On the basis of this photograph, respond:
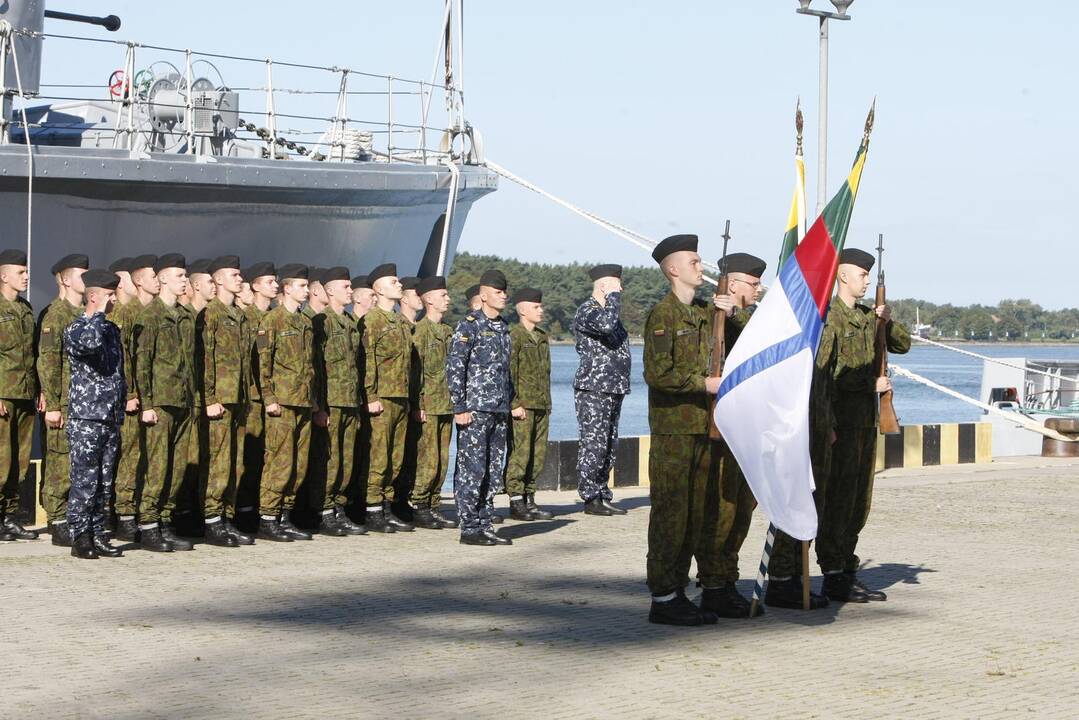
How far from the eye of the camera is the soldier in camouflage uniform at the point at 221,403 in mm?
9703

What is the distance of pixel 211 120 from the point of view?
13258 millimetres


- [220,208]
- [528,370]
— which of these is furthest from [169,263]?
[220,208]

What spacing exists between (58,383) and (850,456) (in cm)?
463

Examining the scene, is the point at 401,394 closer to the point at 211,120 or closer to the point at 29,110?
the point at 211,120

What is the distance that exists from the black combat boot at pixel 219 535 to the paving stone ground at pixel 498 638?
0.17 m

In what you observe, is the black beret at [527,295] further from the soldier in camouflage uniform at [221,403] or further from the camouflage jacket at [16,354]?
the camouflage jacket at [16,354]

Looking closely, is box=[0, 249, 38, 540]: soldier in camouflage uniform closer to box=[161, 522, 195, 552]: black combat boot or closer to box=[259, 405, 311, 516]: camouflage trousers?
box=[161, 522, 195, 552]: black combat boot

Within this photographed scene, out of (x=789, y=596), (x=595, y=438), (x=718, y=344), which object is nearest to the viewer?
(x=718, y=344)

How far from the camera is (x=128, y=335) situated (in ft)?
30.8

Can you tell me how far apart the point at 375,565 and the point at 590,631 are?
7.63ft

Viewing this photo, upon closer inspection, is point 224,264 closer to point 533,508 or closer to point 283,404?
point 283,404

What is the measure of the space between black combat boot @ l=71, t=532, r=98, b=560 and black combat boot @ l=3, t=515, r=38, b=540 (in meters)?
0.88

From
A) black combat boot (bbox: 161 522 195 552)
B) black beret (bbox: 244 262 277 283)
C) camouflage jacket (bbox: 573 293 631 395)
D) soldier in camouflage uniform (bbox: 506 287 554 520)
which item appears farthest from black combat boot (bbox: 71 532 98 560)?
camouflage jacket (bbox: 573 293 631 395)

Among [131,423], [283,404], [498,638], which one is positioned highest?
[283,404]
